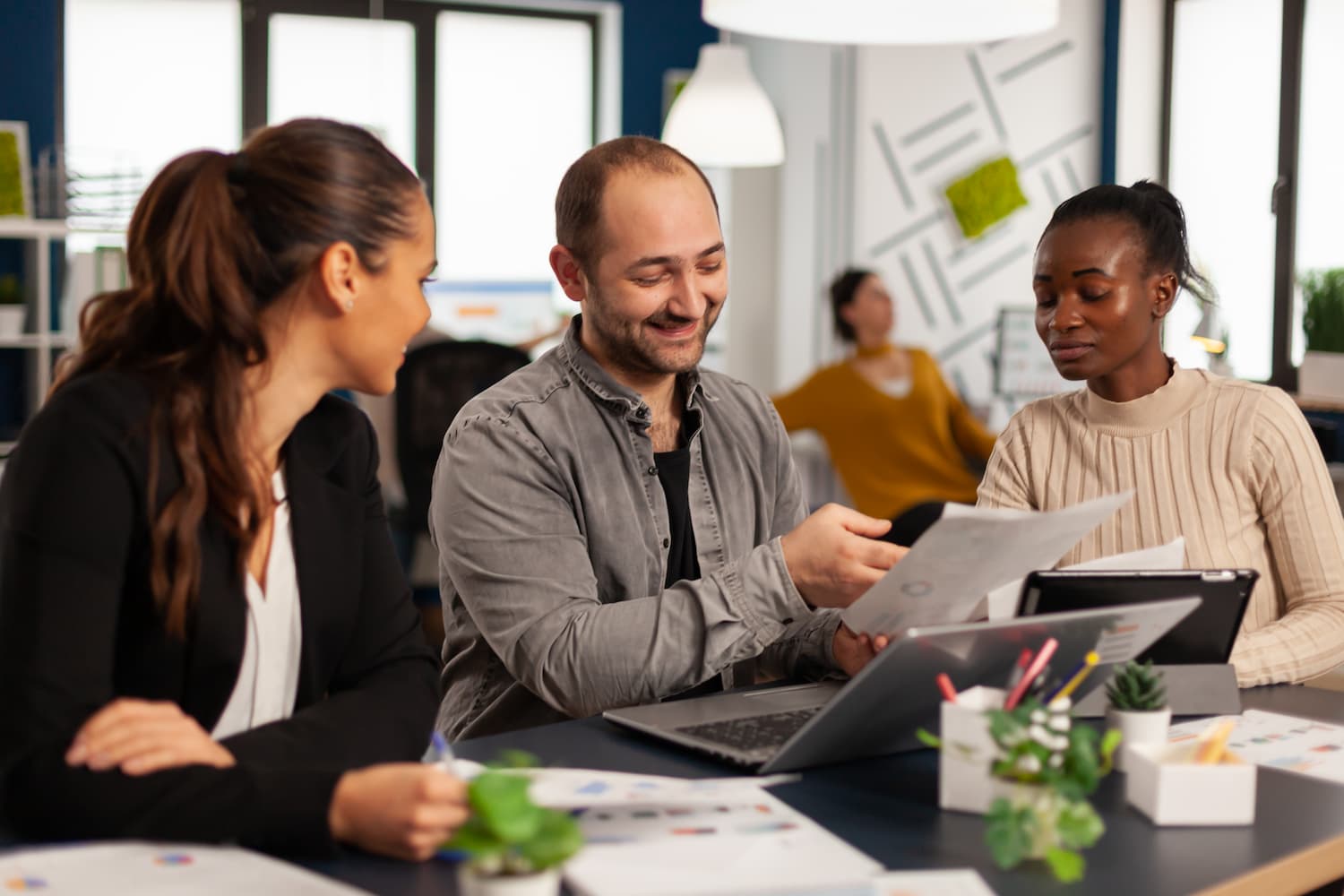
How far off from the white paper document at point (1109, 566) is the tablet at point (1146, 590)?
0.06 feet

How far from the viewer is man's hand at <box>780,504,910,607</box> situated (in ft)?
4.55

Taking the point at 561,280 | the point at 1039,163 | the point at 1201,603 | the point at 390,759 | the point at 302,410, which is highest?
the point at 1039,163

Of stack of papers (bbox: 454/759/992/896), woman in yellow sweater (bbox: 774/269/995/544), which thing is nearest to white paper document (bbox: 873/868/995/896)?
stack of papers (bbox: 454/759/992/896)

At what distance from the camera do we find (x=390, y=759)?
128 cm

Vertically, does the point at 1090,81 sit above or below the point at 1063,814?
above

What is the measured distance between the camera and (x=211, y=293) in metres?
1.23

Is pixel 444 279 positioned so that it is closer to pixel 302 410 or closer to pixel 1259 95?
pixel 1259 95

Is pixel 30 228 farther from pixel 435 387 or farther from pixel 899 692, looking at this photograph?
pixel 899 692

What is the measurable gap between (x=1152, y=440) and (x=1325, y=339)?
2.60 metres

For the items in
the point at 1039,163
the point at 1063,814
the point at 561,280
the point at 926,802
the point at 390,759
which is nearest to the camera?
the point at 1063,814

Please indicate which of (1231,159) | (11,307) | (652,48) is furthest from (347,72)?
(1231,159)

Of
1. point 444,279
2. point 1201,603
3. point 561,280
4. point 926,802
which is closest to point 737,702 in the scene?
point 926,802

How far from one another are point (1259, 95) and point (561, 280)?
4.28 m

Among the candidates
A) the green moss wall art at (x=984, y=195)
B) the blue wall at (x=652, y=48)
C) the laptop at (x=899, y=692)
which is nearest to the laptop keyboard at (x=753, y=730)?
the laptop at (x=899, y=692)
